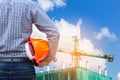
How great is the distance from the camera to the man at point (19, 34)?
10.3 ft

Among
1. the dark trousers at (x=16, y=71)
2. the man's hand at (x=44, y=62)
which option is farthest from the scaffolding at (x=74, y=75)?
the dark trousers at (x=16, y=71)

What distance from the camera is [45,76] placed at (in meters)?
37.8

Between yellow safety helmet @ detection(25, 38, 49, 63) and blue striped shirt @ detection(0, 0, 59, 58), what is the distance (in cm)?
4

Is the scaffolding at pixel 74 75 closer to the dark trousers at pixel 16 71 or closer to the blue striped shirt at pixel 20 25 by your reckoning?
the blue striped shirt at pixel 20 25

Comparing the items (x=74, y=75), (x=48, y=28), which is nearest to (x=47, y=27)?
(x=48, y=28)

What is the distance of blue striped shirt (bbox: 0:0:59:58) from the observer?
3.17m

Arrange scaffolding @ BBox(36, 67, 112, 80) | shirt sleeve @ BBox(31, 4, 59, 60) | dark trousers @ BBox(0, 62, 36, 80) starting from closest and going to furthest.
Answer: dark trousers @ BBox(0, 62, 36, 80)
shirt sleeve @ BBox(31, 4, 59, 60)
scaffolding @ BBox(36, 67, 112, 80)

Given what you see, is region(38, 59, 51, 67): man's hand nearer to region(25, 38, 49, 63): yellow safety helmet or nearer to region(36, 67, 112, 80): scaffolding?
region(25, 38, 49, 63): yellow safety helmet

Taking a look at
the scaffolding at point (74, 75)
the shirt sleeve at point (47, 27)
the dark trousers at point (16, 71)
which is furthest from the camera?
the scaffolding at point (74, 75)

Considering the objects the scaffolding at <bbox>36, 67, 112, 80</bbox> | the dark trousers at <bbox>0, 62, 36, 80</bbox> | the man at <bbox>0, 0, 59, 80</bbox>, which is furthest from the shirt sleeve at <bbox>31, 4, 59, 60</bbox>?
the scaffolding at <bbox>36, 67, 112, 80</bbox>

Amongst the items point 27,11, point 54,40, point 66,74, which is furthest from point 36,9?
point 66,74

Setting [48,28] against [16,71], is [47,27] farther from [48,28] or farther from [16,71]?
[16,71]

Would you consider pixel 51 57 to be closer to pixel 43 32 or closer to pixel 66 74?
pixel 43 32

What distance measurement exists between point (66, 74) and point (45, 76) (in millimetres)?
3857
